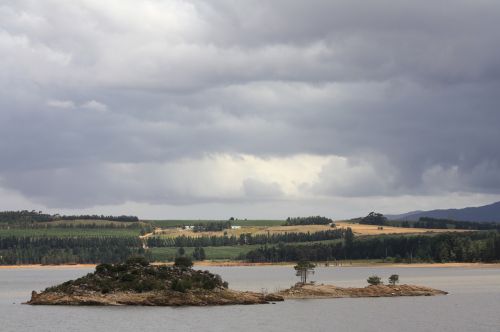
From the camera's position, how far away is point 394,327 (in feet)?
356

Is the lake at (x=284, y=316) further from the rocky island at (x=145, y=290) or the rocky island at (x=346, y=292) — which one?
the rocky island at (x=346, y=292)

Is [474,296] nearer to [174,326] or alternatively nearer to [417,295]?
[417,295]

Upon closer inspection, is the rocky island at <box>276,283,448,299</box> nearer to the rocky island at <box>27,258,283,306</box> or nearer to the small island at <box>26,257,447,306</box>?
the small island at <box>26,257,447,306</box>

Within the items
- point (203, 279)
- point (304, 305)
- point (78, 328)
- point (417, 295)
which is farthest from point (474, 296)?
point (78, 328)

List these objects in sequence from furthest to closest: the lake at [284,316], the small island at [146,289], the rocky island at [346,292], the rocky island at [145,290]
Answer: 1. the rocky island at [346,292]
2. the small island at [146,289]
3. the rocky island at [145,290]
4. the lake at [284,316]

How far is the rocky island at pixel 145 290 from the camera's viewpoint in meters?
137

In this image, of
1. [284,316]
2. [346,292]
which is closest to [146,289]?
[284,316]

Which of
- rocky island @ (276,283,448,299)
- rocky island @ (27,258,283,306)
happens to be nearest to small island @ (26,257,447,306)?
rocky island @ (27,258,283,306)

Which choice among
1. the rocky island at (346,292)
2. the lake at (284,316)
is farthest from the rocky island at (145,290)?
the rocky island at (346,292)

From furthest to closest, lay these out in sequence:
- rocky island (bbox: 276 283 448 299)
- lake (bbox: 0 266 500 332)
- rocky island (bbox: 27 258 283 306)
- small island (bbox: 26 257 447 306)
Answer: rocky island (bbox: 276 283 448 299)
small island (bbox: 26 257 447 306)
rocky island (bbox: 27 258 283 306)
lake (bbox: 0 266 500 332)

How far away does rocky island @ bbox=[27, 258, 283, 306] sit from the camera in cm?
13740

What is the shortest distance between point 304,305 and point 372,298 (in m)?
20.3

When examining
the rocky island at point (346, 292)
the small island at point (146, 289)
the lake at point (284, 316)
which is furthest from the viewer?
the rocky island at point (346, 292)

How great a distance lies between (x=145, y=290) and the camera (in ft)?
457
